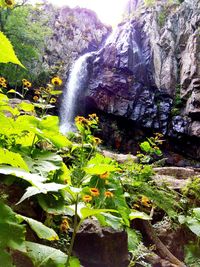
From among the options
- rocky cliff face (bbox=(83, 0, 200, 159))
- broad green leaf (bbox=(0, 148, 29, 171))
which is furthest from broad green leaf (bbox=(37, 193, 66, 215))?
rocky cliff face (bbox=(83, 0, 200, 159))

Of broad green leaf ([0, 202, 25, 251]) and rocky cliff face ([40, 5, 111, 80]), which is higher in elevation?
rocky cliff face ([40, 5, 111, 80])

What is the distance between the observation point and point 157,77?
17000 millimetres

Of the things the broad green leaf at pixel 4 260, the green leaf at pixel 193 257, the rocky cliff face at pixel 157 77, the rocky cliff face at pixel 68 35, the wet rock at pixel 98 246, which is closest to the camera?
the broad green leaf at pixel 4 260

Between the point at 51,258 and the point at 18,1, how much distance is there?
48.7ft

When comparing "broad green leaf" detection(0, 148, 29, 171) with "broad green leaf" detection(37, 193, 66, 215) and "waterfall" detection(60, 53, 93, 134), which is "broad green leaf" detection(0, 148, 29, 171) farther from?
"waterfall" detection(60, 53, 93, 134)

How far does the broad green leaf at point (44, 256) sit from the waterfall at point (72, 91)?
14.8m

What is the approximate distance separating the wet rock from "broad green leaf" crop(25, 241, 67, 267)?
803 millimetres

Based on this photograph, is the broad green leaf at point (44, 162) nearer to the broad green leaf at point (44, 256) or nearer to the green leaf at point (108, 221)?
the green leaf at point (108, 221)

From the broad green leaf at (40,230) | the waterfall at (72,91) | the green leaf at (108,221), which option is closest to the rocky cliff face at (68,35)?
the waterfall at (72,91)

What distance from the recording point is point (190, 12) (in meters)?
17.7

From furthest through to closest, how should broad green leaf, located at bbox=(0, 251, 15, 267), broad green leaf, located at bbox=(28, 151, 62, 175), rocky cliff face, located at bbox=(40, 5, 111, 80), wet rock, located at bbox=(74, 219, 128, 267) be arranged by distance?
rocky cliff face, located at bbox=(40, 5, 111, 80) < wet rock, located at bbox=(74, 219, 128, 267) < broad green leaf, located at bbox=(28, 151, 62, 175) < broad green leaf, located at bbox=(0, 251, 15, 267)

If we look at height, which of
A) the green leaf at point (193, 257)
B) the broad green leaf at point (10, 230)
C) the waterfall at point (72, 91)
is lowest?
the green leaf at point (193, 257)

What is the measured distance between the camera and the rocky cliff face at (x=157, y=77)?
15547 mm

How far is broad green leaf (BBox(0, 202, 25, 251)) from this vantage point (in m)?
0.79
